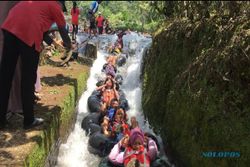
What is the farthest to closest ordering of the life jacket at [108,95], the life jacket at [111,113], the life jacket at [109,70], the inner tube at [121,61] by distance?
the inner tube at [121,61], the life jacket at [109,70], the life jacket at [108,95], the life jacket at [111,113]

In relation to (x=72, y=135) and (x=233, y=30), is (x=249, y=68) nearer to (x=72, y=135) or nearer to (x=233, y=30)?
(x=233, y=30)

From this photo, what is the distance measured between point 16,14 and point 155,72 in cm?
578

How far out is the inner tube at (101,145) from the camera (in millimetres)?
8883

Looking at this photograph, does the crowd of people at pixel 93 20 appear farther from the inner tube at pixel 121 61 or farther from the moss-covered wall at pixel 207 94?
the moss-covered wall at pixel 207 94

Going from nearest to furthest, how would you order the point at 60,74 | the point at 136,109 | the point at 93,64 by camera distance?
the point at 60,74 < the point at 136,109 < the point at 93,64

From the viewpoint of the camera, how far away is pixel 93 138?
9.10 m

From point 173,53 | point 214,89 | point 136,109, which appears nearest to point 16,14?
point 214,89

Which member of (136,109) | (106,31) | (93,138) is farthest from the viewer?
(106,31)

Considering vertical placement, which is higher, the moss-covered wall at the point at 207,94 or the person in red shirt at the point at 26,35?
the person in red shirt at the point at 26,35

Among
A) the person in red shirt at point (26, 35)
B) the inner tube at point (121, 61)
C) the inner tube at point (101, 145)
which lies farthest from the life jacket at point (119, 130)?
the inner tube at point (121, 61)

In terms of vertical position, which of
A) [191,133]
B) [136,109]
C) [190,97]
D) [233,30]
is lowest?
[136,109]

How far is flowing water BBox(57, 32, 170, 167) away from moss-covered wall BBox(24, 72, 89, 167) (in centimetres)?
34

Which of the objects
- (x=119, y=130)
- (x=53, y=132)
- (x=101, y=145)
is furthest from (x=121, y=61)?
(x=53, y=132)

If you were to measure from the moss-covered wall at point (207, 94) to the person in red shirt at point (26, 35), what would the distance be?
2.50 meters
